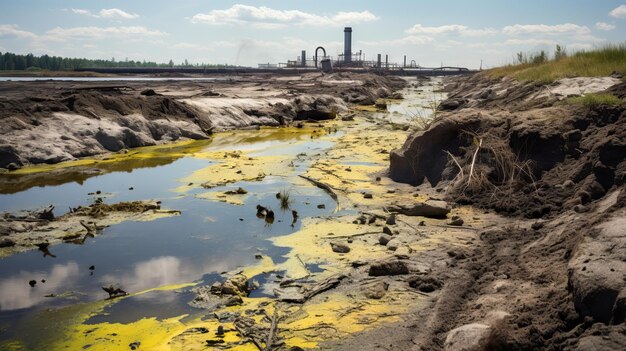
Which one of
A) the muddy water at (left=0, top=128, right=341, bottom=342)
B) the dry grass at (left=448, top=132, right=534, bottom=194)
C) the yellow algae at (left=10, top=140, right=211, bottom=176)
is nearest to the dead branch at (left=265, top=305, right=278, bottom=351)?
the muddy water at (left=0, top=128, right=341, bottom=342)

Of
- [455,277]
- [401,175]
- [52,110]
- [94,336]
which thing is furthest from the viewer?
[52,110]

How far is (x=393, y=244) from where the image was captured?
8.28 meters

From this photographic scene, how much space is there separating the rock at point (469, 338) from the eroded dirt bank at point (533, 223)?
11 millimetres

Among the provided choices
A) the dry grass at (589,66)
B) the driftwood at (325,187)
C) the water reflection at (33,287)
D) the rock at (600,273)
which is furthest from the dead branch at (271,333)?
the dry grass at (589,66)

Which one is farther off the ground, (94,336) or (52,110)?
(52,110)

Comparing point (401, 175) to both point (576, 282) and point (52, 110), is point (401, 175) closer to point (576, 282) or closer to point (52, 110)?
point (576, 282)

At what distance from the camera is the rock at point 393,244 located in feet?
26.5

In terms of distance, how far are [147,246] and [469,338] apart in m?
5.41

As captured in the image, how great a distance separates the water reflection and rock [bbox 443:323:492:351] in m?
4.63

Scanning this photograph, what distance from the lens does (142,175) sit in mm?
14703

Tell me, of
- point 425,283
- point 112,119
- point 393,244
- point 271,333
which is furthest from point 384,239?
point 112,119

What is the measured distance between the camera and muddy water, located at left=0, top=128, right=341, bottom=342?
6.68 m

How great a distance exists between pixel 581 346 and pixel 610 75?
48.3ft

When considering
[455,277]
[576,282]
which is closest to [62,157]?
[455,277]
